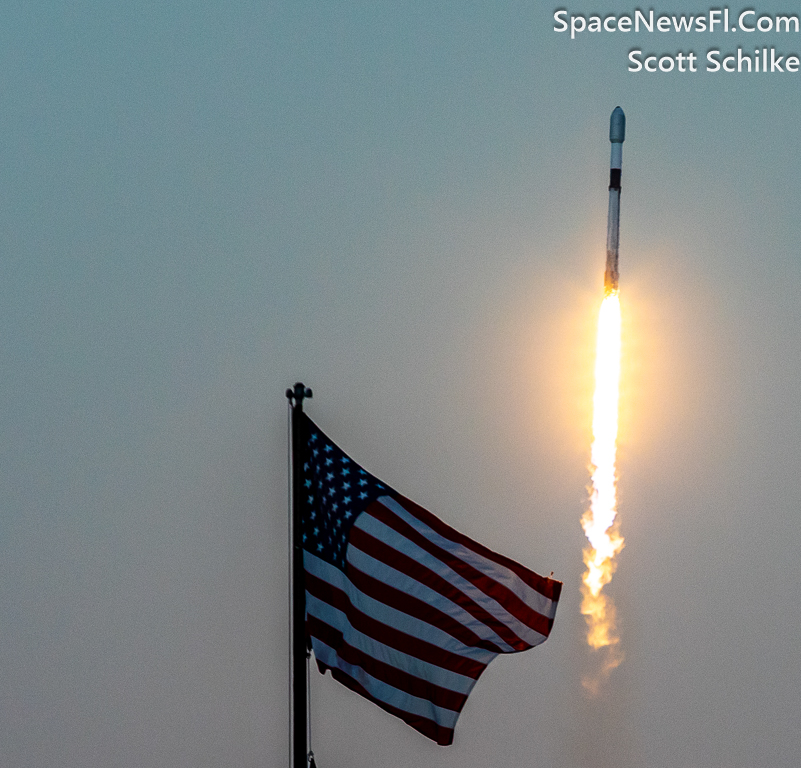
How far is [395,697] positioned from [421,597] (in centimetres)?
95

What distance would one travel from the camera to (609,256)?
13.2 m

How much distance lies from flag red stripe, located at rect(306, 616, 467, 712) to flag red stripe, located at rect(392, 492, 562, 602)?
1149 millimetres

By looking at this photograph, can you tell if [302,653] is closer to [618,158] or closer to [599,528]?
[599,528]

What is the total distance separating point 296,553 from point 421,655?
1.43 metres

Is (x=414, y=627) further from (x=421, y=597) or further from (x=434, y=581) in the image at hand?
(x=434, y=581)

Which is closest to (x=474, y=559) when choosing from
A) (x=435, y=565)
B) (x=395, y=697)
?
(x=435, y=565)

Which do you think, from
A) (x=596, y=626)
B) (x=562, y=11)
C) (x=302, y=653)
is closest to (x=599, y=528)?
(x=596, y=626)

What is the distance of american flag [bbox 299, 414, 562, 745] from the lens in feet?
31.2

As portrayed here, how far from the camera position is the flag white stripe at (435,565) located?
9508 mm

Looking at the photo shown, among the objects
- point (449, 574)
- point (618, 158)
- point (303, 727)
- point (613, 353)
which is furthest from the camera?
point (613, 353)

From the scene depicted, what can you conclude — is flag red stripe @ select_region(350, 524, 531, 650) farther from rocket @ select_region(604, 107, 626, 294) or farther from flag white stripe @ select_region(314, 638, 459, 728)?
rocket @ select_region(604, 107, 626, 294)

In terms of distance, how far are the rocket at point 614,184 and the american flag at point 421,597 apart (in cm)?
503

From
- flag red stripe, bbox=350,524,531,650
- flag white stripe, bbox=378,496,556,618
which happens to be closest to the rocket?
flag white stripe, bbox=378,496,556,618

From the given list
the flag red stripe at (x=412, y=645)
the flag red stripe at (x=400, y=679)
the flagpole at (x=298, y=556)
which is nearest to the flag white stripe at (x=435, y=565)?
the flag red stripe at (x=412, y=645)
